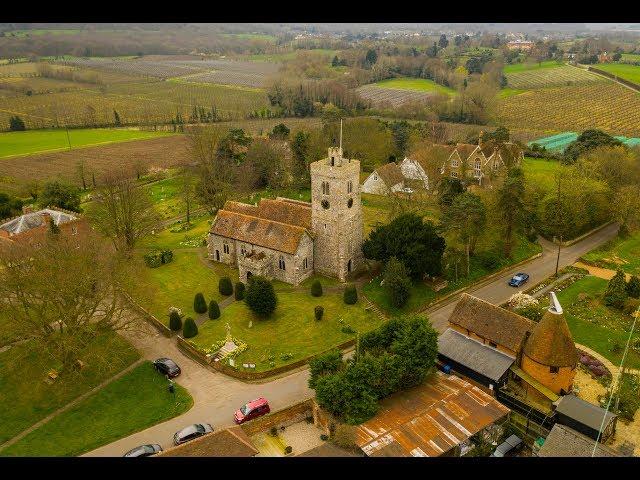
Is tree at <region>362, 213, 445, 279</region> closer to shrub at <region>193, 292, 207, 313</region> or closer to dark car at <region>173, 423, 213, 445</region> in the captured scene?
shrub at <region>193, 292, 207, 313</region>

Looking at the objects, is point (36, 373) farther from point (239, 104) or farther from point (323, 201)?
point (239, 104)

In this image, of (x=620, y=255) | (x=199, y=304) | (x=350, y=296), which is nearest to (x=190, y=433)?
(x=199, y=304)

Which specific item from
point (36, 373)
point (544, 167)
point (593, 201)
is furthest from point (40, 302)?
point (544, 167)

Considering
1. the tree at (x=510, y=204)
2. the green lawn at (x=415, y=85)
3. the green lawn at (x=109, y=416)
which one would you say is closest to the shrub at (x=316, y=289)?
the green lawn at (x=109, y=416)

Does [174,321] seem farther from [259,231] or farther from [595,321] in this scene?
[595,321]

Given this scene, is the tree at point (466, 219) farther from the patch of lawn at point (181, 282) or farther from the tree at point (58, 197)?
the tree at point (58, 197)
